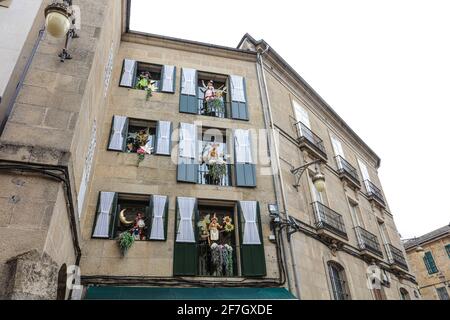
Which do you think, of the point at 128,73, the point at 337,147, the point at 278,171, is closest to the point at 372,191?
the point at 337,147

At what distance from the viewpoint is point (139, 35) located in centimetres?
1369

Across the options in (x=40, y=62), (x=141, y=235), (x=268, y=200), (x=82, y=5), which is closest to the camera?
(x=40, y=62)

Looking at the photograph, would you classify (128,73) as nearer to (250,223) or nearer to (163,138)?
(163,138)

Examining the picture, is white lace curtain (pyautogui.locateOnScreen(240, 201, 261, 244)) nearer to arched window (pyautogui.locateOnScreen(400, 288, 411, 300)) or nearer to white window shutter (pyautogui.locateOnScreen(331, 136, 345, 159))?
white window shutter (pyautogui.locateOnScreen(331, 136, 345, 159))

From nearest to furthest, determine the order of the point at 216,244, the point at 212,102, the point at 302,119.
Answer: the point at 216,244 → the point at 212,102 → the point at 302,119

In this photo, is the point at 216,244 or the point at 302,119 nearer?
the point at 216,244

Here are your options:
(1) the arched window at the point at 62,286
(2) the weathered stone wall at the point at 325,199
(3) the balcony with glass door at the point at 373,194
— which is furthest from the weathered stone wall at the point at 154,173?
(3) the balcony with glass door at the point at 373,194

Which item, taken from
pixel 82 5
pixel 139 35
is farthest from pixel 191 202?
pixel 139 35

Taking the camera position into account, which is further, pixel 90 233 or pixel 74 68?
pixel 90 233

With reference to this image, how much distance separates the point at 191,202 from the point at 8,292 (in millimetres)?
6465

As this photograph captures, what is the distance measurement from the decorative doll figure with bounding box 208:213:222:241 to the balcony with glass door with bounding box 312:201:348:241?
3.81 metres

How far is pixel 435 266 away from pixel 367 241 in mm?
19716

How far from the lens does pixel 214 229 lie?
1011 centimetres
